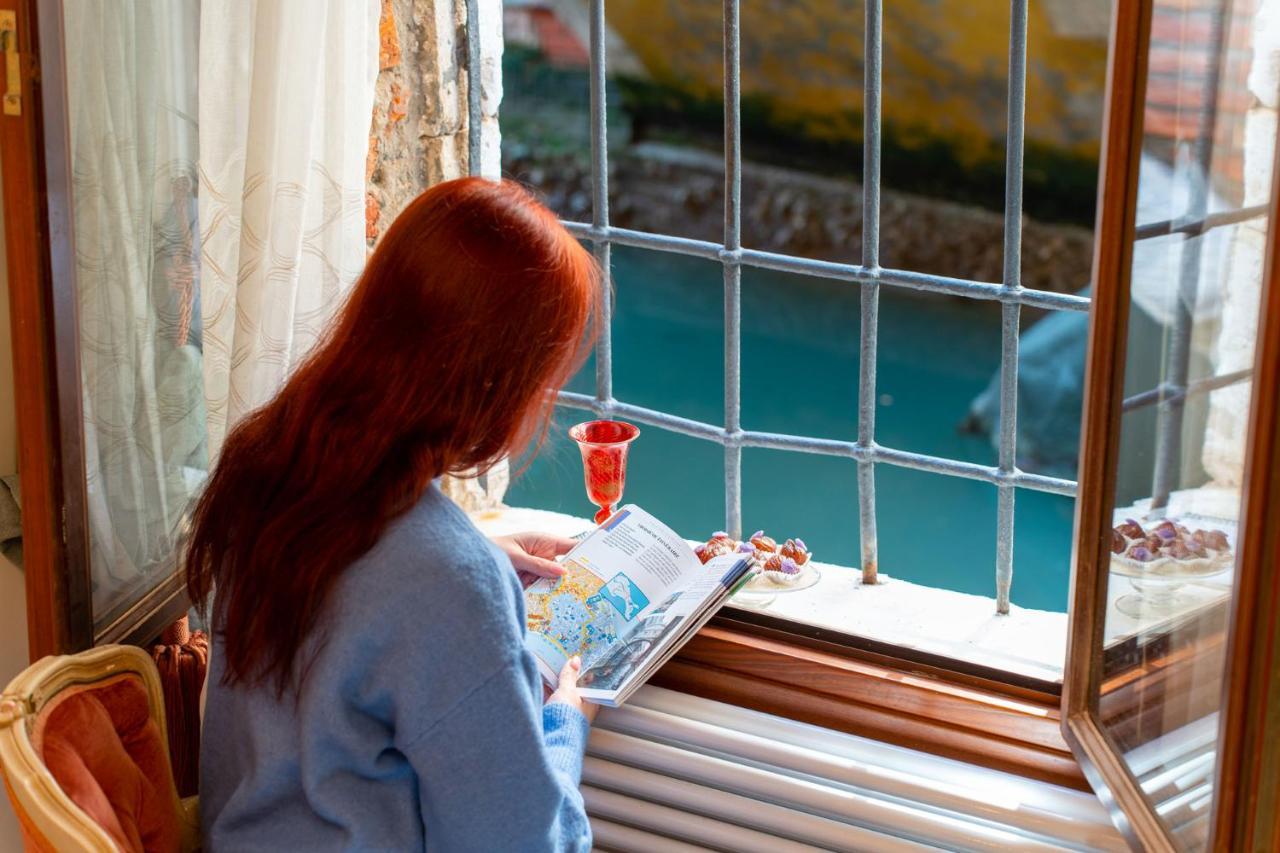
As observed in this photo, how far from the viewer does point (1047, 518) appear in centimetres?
676

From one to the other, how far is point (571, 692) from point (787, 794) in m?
0.31

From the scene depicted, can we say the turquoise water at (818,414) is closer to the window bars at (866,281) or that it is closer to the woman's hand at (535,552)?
the window bars at (866,281)

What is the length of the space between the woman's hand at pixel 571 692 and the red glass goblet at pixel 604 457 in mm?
408

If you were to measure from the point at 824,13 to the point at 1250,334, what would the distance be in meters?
6.68

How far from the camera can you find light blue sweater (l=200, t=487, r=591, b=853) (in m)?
1.18

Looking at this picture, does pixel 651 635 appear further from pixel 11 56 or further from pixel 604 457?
pixel 11 56

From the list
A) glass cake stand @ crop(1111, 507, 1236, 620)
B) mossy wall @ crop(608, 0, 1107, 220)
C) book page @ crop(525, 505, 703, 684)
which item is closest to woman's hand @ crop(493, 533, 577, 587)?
book page @ crop(525, 505, 703, 684)

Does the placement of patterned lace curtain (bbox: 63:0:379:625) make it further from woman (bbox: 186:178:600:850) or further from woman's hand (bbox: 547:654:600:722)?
woman's hand (bbox: 547:654:600:722)

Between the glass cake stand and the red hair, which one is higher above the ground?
the red hair

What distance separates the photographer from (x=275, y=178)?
168cm

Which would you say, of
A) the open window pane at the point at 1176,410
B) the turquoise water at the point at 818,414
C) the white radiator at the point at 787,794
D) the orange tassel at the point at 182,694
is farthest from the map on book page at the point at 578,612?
the turquoise water at the point at 818,414

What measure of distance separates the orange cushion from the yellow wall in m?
6.21

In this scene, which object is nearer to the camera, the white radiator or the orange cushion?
the orange cushion

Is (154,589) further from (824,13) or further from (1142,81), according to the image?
(824,13)
